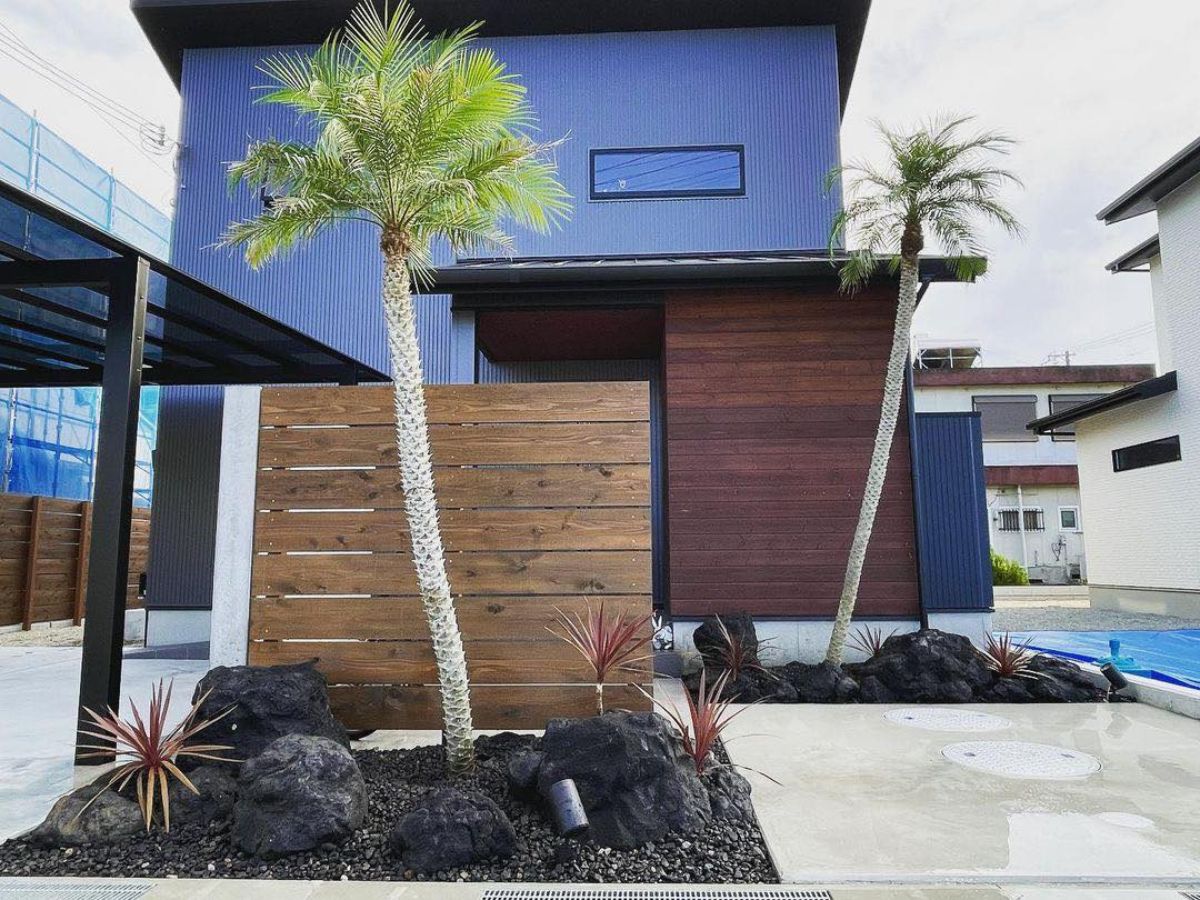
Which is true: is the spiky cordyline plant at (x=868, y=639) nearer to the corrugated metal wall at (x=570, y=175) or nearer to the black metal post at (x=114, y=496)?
the corrugated metal wall at (x=570, y=175)

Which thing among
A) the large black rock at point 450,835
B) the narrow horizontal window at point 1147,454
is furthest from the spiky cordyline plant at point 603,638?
the narrow horizontal window at point 1147,454

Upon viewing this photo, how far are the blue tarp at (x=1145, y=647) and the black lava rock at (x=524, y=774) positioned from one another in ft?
19.1

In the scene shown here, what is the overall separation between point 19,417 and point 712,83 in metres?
11.9

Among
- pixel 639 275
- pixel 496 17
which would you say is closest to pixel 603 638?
pixel 639 275

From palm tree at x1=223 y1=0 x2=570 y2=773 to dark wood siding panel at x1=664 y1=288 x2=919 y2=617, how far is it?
3.40 meters

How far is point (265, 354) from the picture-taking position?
25.0ft

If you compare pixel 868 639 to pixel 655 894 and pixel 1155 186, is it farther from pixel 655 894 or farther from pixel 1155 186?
pixel 1155 186

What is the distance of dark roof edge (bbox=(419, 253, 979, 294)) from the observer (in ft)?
22.6

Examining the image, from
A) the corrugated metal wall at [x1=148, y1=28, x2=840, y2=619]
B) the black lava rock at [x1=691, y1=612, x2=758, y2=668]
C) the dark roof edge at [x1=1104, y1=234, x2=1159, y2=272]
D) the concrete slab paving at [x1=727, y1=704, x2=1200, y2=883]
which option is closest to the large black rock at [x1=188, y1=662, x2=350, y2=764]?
the concrete slab paving at [x1=727, y1=704, x2=1200, y2=883]

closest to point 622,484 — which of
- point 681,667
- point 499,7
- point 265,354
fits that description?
point 681,667

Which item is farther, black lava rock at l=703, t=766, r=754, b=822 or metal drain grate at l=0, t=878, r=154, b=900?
black lava rock at l=703, t=766, r=754, b=822

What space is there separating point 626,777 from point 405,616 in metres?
1.86

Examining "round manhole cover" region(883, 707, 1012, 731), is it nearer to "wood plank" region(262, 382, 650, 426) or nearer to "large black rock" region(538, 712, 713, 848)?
"large black rock" region(538, 712, 713, 848)

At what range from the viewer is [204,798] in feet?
10.3
